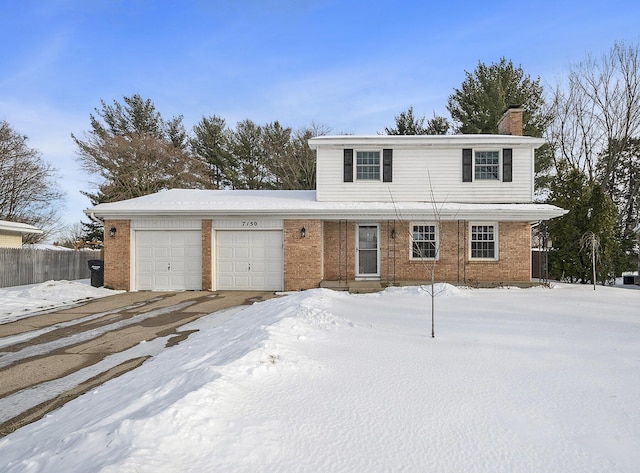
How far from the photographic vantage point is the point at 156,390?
3543mm

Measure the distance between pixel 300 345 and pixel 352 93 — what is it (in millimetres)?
20178

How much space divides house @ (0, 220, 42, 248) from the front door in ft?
53.5

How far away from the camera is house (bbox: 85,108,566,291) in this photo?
12.9 m

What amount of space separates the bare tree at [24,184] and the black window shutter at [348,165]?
23.9 m

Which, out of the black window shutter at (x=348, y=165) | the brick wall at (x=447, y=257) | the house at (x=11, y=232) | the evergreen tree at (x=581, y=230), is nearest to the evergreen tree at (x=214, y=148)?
the house at (x=11, y=232)

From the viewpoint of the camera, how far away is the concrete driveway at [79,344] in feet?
13.9

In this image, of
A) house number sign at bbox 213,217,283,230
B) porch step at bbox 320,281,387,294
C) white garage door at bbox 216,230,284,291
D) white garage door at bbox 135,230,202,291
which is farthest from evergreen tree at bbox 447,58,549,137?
white garage door at bbox 135,230,202,291

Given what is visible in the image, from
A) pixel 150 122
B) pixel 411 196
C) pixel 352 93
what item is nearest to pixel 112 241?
pixel 411 196

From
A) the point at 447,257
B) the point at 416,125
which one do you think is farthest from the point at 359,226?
the point at 416,125

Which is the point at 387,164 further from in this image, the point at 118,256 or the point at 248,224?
the point at 118,256

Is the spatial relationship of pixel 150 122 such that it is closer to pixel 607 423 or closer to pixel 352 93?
pixel 352 93

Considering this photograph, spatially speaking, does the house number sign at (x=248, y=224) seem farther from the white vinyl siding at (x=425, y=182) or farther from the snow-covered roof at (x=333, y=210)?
the white vinyl siding at (x=425, y=182)

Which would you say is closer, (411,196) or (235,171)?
(411,196)

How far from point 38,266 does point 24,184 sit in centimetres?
1325
